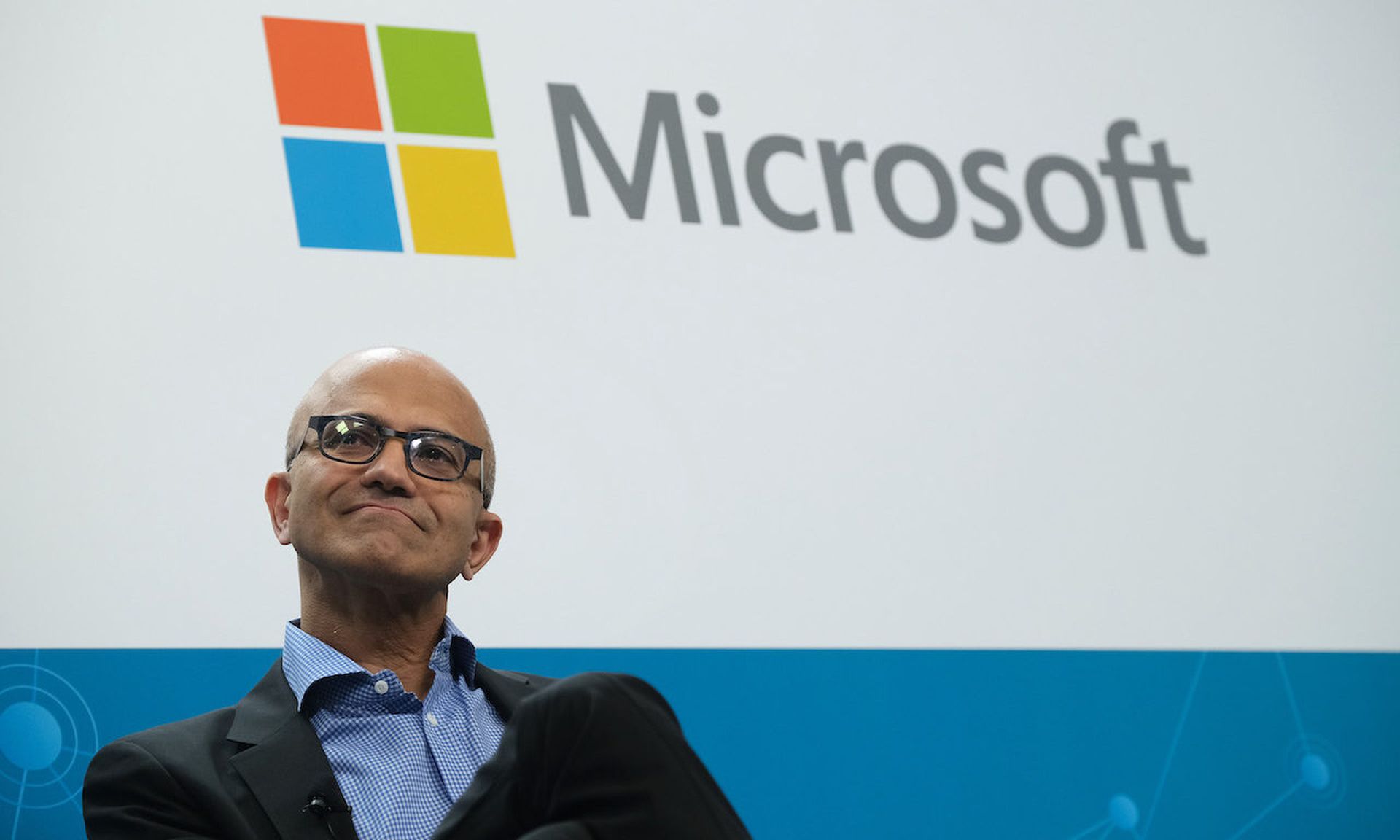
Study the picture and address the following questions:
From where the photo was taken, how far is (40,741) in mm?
2062

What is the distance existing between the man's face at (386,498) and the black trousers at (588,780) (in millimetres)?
479

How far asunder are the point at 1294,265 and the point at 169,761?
2.63 m

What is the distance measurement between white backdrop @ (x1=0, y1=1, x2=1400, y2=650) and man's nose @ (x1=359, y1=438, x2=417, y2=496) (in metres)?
0.56

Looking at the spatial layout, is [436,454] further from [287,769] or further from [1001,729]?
[1001,729]

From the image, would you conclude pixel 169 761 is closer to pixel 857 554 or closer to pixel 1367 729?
pixel 857 554

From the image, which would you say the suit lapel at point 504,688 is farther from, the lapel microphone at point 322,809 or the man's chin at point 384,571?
the lapel microphone at point 322,809

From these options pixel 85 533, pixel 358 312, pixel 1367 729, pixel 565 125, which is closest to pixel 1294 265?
pixel 1367 729

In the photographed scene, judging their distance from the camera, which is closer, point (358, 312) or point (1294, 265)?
point (358, 312)

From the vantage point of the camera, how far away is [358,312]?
7.79 ft

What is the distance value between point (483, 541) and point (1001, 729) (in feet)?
3.86

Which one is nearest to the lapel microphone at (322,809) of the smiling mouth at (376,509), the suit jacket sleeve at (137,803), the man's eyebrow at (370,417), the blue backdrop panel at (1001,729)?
the suit jacket sleeve at (137,803)

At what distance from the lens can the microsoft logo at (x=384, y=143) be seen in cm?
242

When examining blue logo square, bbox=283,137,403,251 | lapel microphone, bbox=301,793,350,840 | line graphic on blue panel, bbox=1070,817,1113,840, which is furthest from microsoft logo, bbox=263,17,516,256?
line graphic on blue panel, bbox=1070,817,1113,840

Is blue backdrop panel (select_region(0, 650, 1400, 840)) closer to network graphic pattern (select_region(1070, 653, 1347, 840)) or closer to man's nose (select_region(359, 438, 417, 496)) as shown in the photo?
network graphic pattern (select_region(1070, 653, 1347, 840))
